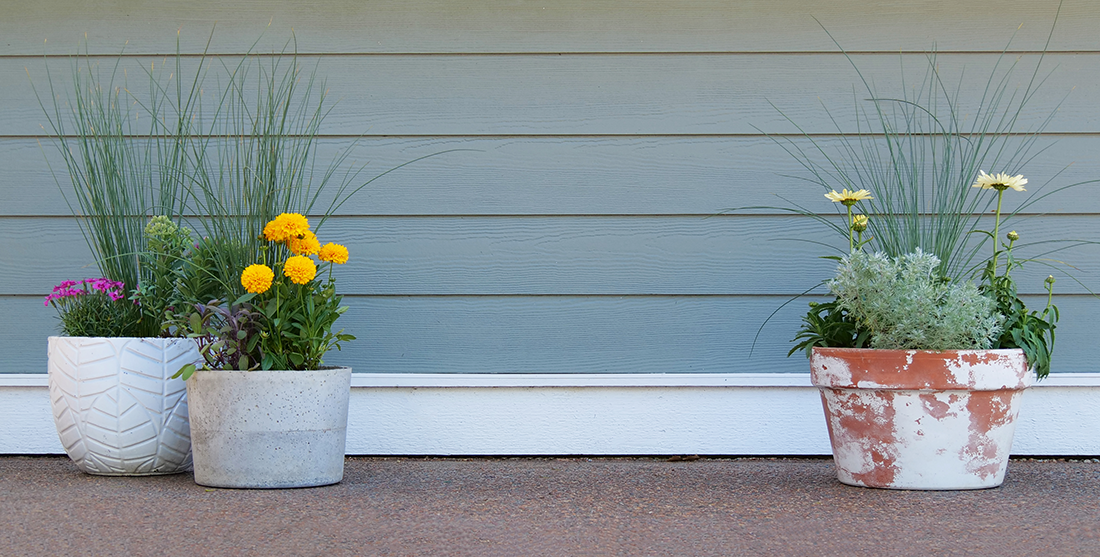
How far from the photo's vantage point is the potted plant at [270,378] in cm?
183

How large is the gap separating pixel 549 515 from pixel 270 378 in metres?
0.65

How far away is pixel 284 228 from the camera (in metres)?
1.84

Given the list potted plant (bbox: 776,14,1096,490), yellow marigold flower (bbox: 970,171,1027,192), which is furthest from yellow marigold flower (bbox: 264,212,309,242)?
yellow marigold flower (bbox: 970,171,1027,192)

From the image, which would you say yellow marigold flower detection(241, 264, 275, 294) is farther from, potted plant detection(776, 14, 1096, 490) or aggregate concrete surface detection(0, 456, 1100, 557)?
potted plant detection(776, 14, 1096, 490)

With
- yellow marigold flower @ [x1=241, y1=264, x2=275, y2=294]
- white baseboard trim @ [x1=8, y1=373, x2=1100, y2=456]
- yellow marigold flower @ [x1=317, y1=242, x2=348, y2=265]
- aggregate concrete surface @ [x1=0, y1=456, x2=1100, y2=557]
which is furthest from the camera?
white baseboard trim @ [x1=8, y1=373, x2=1100, y2=456]

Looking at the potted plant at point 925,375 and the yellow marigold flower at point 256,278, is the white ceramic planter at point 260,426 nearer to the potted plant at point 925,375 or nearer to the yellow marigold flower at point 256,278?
the yellow marigold flower at point 256,278

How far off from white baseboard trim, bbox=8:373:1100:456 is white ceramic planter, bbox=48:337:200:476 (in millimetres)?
445

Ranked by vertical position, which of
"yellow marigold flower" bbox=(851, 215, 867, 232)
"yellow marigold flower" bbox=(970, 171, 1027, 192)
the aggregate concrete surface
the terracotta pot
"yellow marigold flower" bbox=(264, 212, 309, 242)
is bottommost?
the aggregate concrete surface

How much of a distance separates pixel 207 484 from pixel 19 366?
84 centimetres

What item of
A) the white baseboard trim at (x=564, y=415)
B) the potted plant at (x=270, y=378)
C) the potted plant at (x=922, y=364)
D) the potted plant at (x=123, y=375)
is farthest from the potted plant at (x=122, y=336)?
the potted plant at (x=922, y=364)

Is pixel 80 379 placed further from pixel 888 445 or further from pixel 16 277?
pixel 888 445

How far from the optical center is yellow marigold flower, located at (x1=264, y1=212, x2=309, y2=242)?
1.84 m

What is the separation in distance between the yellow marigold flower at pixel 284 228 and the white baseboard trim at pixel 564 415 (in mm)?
597

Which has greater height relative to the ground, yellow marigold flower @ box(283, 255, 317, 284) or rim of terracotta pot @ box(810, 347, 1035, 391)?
yellow marigold flower @ box(283, 255, 317, 284)
